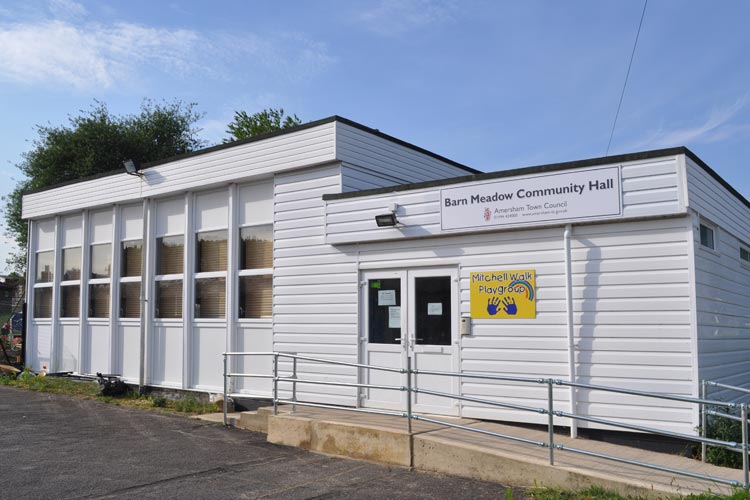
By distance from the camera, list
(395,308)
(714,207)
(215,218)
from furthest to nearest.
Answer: (215,218) → (395,308) → (714,207)

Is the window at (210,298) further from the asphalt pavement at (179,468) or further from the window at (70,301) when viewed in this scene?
the window at (70,301)

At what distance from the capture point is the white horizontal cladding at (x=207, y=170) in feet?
34.0

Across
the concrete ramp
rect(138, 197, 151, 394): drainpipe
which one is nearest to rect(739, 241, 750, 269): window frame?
the concrete ramp

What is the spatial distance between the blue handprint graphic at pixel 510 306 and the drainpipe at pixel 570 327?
63cm

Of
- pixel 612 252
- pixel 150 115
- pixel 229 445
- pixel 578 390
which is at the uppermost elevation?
pixel 150 115

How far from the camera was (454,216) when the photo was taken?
8664 mm

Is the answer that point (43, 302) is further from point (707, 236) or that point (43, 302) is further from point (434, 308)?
point (707, 236)

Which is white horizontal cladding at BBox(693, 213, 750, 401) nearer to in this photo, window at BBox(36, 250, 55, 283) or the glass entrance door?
the glass entrance door

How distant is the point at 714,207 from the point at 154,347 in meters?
9.73

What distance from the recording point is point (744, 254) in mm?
9836

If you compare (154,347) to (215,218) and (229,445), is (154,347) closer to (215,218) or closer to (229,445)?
(215,218)

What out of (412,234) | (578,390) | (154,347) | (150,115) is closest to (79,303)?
(154,347)

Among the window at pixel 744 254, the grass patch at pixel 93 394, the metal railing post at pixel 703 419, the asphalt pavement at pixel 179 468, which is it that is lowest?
the asphalt pavement at pixel 179 468

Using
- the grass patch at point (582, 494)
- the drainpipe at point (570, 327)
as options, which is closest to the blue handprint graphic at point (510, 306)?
the drainpipe at point (570, 327)
